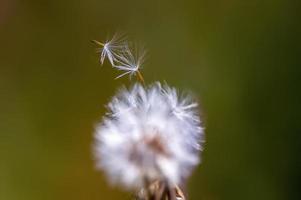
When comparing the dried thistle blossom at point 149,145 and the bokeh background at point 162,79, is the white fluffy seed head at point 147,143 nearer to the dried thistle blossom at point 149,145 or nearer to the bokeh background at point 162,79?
the dried thistle blossom at point 149,145

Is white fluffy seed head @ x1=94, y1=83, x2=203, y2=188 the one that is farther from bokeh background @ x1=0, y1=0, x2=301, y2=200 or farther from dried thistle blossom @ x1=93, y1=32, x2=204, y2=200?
bokeh background @ x1=0, y1=0, x2=301, y2=200

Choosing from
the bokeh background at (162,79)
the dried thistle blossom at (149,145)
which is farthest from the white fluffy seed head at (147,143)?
the bokeh background at (162,79)

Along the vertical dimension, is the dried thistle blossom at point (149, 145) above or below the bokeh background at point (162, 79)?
below

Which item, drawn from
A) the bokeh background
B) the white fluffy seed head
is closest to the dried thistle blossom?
the white fluffy seed head

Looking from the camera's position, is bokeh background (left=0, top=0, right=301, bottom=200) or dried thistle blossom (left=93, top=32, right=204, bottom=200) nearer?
dried thistle blossom (left=93, top=32, right=204, bottom=200)

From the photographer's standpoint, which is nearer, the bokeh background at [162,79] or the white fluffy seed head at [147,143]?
the white fluffy seed head at [147,143]

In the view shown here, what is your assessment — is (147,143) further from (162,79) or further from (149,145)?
(162,79)

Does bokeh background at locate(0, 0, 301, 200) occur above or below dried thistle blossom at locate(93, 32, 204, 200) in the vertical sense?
above
